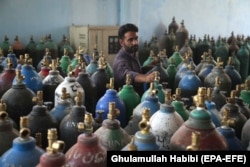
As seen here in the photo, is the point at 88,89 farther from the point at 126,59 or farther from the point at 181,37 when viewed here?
the point at 181,37

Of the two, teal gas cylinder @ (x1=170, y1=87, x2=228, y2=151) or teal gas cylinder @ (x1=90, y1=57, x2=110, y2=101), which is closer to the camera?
teal gas cylinder @ (x1=170, y1=87, x2=228, y2=151)

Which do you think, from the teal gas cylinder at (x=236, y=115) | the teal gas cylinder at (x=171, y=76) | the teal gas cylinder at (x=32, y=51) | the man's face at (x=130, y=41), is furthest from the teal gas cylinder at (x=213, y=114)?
the teal gas cylinder at (x=32, y=51)

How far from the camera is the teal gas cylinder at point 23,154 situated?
904 millimetres

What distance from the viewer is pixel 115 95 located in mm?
1592

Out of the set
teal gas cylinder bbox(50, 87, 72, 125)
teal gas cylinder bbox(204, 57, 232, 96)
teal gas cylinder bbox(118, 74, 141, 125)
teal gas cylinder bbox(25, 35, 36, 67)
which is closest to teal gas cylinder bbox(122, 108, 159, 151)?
teal gas cylinder bbox(50, 87, 72, 125)

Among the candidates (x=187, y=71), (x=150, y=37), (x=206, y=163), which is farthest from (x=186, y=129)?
(x=150, y=37)

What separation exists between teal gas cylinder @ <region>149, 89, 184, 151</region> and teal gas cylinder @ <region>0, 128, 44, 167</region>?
41 cm

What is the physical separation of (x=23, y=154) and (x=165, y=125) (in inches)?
18.8

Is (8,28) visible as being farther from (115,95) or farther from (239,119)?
(239,119)

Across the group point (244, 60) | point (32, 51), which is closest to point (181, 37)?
point (244, 60)

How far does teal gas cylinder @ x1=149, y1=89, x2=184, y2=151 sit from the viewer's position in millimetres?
1139

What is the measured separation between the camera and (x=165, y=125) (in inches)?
45.4

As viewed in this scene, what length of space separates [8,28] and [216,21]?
328 cm

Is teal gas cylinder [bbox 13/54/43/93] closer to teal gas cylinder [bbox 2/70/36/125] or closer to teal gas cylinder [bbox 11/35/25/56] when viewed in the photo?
teal gas cylinder [bbox 2/70/36/125]
